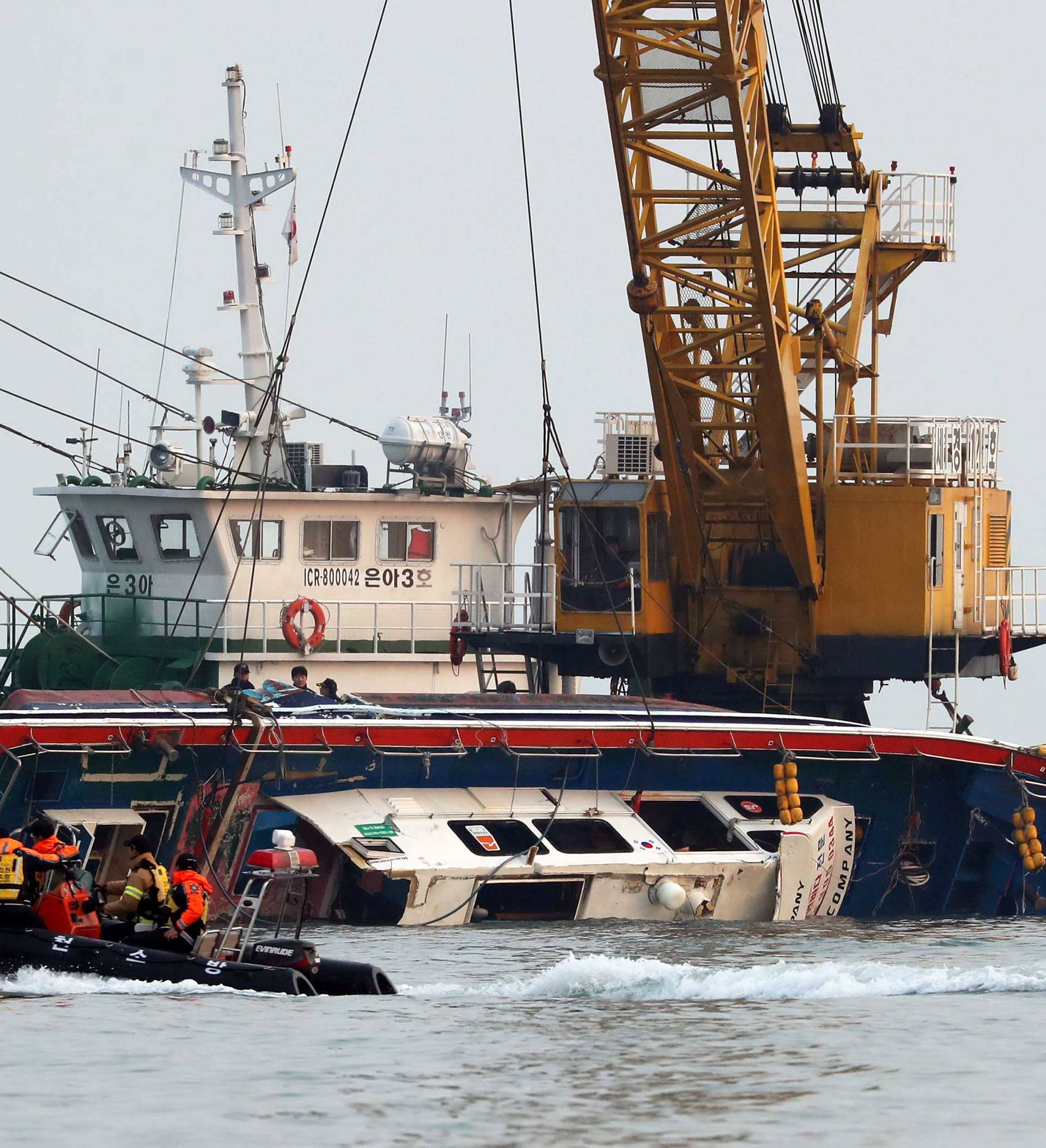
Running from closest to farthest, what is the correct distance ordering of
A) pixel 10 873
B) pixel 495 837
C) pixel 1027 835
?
1. pixel 10 873
2. pixel 495 837
3. pixel 1027 835

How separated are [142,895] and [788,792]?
9829mm

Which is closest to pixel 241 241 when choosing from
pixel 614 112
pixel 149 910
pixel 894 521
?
pixel 614 112

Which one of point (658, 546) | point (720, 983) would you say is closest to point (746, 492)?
point (658, 546)

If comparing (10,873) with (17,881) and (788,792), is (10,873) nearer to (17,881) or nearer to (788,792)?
(17,881)

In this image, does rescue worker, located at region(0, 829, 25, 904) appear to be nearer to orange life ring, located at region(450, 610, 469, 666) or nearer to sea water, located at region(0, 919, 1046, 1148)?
sea water, located at region(0, 919, 1046, 1148)

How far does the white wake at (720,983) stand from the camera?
25438 millimetres

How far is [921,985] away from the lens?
1019 inches

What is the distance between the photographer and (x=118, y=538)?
136 feet

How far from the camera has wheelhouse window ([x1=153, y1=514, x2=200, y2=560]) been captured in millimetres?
40688

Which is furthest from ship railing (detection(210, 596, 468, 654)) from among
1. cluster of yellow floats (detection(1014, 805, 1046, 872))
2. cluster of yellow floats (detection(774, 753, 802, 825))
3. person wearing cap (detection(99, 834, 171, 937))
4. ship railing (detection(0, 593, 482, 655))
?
person wearing cap (detection(99, 834, 171, 937))

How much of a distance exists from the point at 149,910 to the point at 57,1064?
421 cm

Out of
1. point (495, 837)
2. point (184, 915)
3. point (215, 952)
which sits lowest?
point (215, 952)

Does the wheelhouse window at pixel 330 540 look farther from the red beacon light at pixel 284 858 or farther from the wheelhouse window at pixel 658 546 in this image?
the red beacon light at pixel 284 858

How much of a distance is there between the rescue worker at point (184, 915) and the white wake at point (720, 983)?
6.91 feet
